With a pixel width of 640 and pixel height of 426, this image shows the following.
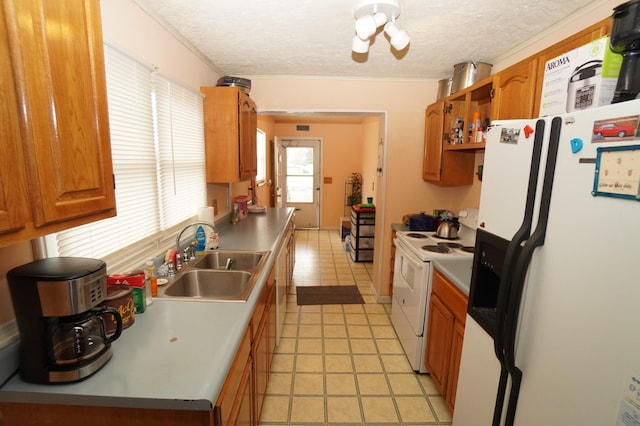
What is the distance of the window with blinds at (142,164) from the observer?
1432 mm

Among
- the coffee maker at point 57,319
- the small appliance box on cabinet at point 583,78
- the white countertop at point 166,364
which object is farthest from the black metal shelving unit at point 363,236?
the coffee maker at point 57,319

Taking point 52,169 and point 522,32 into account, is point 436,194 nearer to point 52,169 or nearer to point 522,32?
point 522,32

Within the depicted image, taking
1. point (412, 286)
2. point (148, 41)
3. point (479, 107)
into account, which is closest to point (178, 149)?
point (148, 41)

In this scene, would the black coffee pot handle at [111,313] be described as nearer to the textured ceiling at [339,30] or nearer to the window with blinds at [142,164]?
the window with blinds at [142,164]

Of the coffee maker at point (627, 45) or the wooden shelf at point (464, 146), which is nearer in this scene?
the coffee maker at point (627, 45)

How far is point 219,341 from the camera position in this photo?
3.71 ft

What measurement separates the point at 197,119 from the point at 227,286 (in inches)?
55.7

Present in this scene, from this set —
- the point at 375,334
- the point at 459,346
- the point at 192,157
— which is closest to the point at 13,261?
the point at 192,157

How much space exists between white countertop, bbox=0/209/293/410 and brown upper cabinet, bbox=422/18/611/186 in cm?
195

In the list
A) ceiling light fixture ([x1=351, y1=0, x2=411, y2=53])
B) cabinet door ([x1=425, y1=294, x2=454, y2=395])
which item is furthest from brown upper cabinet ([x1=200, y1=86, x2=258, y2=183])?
cabinet door ([x1=425, y1=294, x2=454, y2=395])

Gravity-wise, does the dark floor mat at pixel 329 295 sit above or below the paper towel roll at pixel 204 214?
below

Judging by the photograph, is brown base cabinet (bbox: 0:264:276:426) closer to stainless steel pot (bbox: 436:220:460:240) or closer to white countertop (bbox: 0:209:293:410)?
white countertop (bbox: 0:209:293:410)

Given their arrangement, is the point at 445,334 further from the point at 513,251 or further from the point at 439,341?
the point at 513,251

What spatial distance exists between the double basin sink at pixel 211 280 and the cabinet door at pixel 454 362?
121cm
